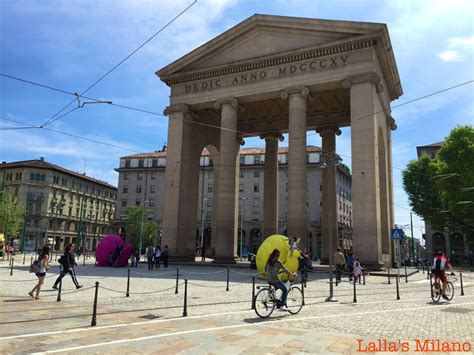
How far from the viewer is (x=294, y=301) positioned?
1131 centimetres

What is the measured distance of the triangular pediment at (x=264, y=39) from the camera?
29750mm

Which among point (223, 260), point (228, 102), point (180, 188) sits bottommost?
point (223, 260)

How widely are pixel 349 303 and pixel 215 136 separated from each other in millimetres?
30818

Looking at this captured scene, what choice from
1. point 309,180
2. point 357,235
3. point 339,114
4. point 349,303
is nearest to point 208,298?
point 349,303

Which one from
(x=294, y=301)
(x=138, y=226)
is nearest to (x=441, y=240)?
(x=138, y=226)

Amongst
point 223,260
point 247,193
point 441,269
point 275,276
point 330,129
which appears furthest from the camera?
point 247,193

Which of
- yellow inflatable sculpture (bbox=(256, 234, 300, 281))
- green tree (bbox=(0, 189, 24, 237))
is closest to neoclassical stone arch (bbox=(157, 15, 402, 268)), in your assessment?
yellow inflatable sculpture (bbox=(256, 234, 300, 281))

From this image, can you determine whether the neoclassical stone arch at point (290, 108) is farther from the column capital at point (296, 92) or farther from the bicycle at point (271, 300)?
the bicycle at point (271, 300)

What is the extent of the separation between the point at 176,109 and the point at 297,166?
13369 mm

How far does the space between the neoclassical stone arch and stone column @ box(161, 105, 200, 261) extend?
0.09 metres

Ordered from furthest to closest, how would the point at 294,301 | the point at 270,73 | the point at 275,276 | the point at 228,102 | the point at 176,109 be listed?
the point at 176,109 → the point at 228,102 → the point at 270,73 → the point at 294,301 → the point at 275,276

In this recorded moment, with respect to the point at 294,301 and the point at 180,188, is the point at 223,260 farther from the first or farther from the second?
the point at 294,301

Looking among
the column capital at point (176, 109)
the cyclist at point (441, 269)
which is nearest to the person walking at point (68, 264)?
the cyclist at point (441, 269)

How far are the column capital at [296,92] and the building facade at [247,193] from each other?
1575 inches
